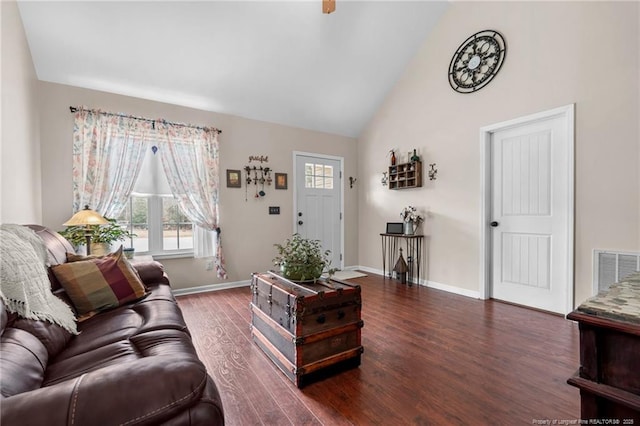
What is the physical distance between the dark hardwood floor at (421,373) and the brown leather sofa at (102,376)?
0.64 meters

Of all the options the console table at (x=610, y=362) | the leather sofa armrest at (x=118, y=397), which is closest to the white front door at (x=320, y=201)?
the leather sofa armrest at (x=118, y=397)

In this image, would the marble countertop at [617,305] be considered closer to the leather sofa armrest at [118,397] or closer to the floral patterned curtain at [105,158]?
the leather sofa armrest at [118,397]

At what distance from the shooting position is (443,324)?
277cm

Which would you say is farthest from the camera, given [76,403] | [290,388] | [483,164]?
[483,164]

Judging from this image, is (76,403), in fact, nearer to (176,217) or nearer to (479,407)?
(479,407)

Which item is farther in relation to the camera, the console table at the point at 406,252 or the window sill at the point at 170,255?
the console table at the point at 406,252

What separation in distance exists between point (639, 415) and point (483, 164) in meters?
3.22

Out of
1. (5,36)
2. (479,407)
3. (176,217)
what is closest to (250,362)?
(479,407)

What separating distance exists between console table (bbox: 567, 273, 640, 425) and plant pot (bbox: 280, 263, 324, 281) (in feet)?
4.97

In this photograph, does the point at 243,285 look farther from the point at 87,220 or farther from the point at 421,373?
the point at 421,373

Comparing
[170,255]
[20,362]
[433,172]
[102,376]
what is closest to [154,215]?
[170,255]

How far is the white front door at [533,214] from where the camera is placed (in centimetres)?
294

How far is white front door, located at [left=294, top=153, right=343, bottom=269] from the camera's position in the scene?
193 inches

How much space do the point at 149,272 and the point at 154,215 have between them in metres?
1.60
